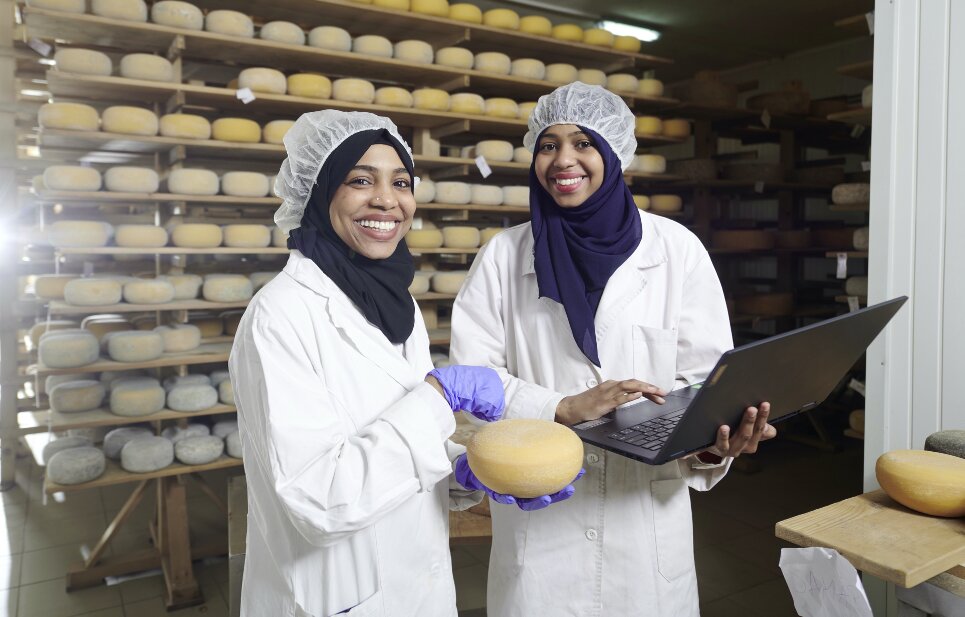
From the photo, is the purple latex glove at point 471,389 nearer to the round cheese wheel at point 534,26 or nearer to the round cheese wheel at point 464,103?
the round cheese wheel at point 464,103

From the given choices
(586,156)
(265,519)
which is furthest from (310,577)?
Answer: (586,156)

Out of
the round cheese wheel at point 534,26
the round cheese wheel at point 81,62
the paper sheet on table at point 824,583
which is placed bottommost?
the paper sheet on table at point 824,583

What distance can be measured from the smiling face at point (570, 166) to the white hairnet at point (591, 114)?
3 centimetres

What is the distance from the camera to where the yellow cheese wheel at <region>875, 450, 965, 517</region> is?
113 centimetres

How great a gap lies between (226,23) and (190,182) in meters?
0.69

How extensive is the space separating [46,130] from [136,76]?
401mm

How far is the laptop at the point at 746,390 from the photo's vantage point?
0.98 metres

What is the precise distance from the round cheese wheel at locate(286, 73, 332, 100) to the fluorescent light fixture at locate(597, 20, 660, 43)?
3070mm

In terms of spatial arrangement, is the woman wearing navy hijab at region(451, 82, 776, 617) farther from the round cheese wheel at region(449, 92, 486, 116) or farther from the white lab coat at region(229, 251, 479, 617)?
the round cheese wheel at region(449, 92, 486, 116)

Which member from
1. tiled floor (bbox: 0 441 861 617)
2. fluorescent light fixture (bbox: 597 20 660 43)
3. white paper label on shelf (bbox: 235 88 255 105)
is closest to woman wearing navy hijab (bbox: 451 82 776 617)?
tiled floor (bbox: 0 441 861 617)

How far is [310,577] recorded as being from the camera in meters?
1.08

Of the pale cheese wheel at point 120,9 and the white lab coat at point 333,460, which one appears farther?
the pale cheese wheel at point 120,9

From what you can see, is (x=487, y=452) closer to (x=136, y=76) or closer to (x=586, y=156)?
(x=586, y=156)

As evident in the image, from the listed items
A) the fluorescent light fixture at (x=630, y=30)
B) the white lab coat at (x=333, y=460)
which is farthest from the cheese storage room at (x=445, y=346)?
the fluorescent light fixture at (x=630, y=30)
